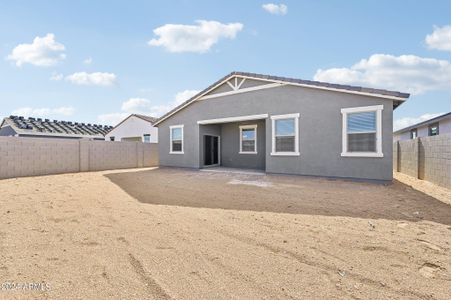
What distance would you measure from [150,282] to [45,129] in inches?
1086

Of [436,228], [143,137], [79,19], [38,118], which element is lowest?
[436,228]

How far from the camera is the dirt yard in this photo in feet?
7.62

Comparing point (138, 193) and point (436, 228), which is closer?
point (436, 228)

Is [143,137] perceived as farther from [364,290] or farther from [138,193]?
[364,290]

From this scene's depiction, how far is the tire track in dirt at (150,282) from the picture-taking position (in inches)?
87.1

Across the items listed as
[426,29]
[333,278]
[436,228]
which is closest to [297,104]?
[426,29]

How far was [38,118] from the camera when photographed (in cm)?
2589

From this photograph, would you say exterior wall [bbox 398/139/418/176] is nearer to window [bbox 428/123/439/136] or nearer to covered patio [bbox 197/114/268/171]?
covered patio [bbox 197/114/268/171]

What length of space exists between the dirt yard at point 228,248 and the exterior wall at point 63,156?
7.06 meters

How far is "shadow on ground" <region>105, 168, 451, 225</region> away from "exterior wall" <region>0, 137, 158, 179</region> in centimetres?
767

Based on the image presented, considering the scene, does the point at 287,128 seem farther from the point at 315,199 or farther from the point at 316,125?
the point at 315,199

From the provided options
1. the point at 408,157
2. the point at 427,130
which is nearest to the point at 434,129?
the point at 427,130

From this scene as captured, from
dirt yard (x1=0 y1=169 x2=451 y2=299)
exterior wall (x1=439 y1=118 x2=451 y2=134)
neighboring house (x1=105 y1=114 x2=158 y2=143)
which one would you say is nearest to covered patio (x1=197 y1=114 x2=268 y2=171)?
dirt yard (x1=0 y1=169 x2=451 y2=299)

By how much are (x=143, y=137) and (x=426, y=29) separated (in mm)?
20831
